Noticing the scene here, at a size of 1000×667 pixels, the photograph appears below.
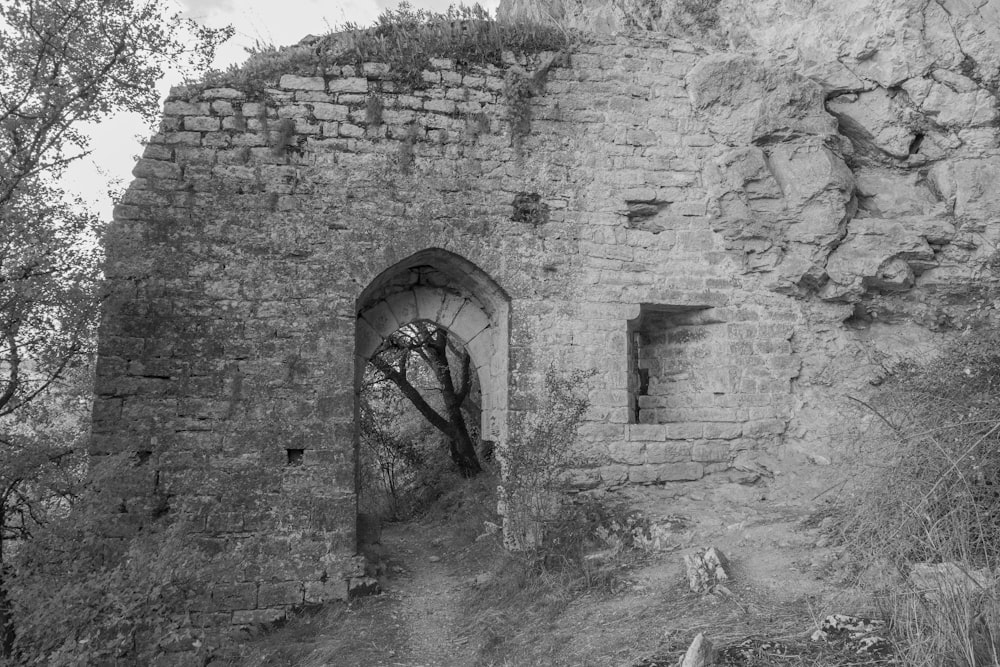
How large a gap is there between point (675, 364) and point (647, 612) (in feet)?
9.34

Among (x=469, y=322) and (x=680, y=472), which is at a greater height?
(x=469, y=322)

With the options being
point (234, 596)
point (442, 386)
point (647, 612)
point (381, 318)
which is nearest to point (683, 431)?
point (647, 612)

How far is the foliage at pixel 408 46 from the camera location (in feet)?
19.8

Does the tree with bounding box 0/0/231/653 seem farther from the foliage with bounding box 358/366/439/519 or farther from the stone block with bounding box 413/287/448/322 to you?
the foliage with bounding box 358/366/439/519

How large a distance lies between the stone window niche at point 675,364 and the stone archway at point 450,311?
1.15 meters

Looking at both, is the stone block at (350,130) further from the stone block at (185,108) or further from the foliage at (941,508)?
the foliage at (941,508)

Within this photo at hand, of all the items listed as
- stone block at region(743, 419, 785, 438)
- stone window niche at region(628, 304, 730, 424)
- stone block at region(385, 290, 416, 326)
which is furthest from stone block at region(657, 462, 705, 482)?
stone block at region(385, 290, 416, 326)

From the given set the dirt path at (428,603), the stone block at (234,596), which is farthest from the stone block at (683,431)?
the stone block at (234,596)

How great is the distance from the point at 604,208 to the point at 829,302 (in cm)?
217

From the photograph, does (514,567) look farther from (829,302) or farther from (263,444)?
(829,302)

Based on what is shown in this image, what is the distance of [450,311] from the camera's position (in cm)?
650

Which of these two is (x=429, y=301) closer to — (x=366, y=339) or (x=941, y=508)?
(x=366, y=339)

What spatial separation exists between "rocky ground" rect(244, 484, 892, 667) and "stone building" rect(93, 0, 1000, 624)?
0.38 metres

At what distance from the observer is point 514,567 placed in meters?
5.33
